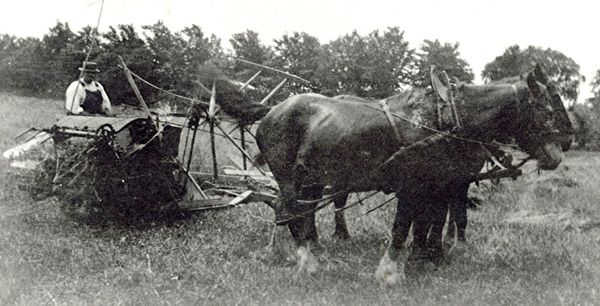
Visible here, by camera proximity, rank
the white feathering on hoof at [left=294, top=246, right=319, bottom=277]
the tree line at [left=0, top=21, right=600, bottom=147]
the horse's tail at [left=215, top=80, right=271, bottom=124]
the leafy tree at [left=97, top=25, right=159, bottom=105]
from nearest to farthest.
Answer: the white feathering on hoof at [left=294, top=246, right=319, bottom=277] < the horse's tail at [left=215, top=80, right=271, bottom=124] < the leafy tree at [left=97, top=25, right=159, bottom=105] < the tree line at [left=0, top=21, right=600, bottom=147]

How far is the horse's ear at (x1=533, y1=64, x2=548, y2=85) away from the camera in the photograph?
16.3ft

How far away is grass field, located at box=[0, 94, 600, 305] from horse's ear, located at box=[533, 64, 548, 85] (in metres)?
1.87

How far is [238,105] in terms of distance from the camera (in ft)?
22.3

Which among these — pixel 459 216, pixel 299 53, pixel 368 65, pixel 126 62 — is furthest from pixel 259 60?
pixel 459 216

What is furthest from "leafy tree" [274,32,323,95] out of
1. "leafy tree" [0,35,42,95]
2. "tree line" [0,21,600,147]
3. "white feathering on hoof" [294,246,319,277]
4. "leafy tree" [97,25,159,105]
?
"white feathering on hoof" [294,246,319,277]

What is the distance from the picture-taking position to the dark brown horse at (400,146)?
195 inches

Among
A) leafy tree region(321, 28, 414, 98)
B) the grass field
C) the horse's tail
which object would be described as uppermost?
leafy tree region(321, 28, 414, 98)

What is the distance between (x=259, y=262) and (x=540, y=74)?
3.44m

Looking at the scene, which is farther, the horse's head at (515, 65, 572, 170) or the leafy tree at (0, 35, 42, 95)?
the leafy tree at (0, 35, 42, 95)

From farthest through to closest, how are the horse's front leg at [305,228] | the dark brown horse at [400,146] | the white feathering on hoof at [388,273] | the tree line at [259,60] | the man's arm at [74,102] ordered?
1. the tree line at [259,60]
2. the man's arm at [74,102]
3. the horse's front leg at [305,228]
4. the white feathering on hoof at [388,273]
5. the dark brown horse at [400,146]

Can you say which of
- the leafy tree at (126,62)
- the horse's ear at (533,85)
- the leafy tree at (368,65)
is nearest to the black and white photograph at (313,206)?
the horse's ear at (533,85)

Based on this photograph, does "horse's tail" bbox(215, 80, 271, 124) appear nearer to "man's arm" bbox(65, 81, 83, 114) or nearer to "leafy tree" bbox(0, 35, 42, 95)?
"man's arm" bbox(65, 81, 83, 114)

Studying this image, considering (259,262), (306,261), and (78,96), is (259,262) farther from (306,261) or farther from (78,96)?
(78,96)

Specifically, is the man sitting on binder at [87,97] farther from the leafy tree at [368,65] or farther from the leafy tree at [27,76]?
the leafy tree at [368,65]
